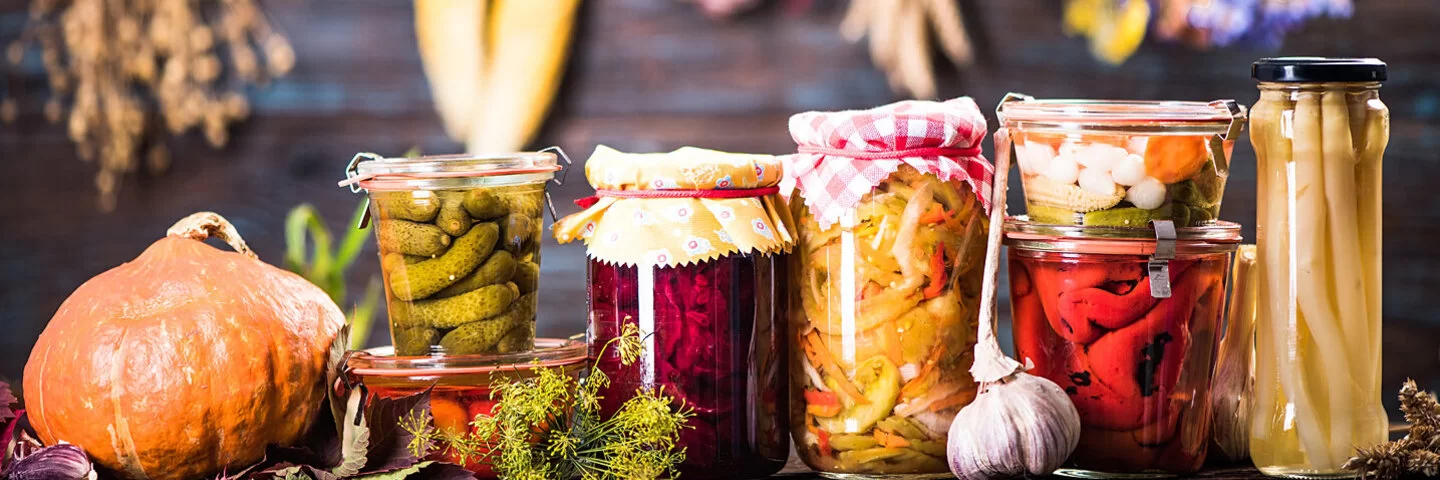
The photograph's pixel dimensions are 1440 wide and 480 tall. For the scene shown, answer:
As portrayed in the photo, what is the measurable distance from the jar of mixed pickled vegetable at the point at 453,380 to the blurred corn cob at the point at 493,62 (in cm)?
127

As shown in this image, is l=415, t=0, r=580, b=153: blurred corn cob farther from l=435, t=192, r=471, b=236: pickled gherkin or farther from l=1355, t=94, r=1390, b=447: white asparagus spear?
l=1355, t=94, r=1390, b=447: white asparagus spear

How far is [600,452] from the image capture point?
2.75 ft

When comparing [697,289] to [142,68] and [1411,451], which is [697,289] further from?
[142,68]

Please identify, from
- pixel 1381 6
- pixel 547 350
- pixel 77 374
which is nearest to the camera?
pixel 77 374

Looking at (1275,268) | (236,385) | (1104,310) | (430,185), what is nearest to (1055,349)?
(1104,310)

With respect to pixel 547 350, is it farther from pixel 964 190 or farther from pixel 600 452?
pixel 964 190

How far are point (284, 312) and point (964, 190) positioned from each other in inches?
19.2

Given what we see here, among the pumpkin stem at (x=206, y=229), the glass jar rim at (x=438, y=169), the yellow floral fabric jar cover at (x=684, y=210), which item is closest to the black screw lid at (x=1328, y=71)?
the yellow floral fabric jar cover at (x=684, y=210)

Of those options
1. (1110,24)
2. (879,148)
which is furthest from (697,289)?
(1110,24)

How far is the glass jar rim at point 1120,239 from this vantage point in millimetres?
826

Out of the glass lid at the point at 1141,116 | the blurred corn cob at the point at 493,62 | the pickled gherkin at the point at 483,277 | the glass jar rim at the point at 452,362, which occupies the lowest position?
the glass jar rim at the point at 452,362

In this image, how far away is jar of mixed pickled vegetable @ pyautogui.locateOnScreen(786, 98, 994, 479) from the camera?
0.86m

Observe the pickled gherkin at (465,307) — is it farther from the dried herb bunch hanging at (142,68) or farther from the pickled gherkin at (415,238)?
the dried herb bunch hanging at (142,68)

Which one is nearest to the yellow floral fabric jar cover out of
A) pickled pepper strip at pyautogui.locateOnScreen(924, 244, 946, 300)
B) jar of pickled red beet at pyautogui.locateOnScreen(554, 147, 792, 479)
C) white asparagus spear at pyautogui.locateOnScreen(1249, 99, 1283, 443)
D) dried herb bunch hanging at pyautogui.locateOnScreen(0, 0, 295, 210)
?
jar of pickled red beet at pyautogui.locateOnScreen(554, 147, 792, 479)
